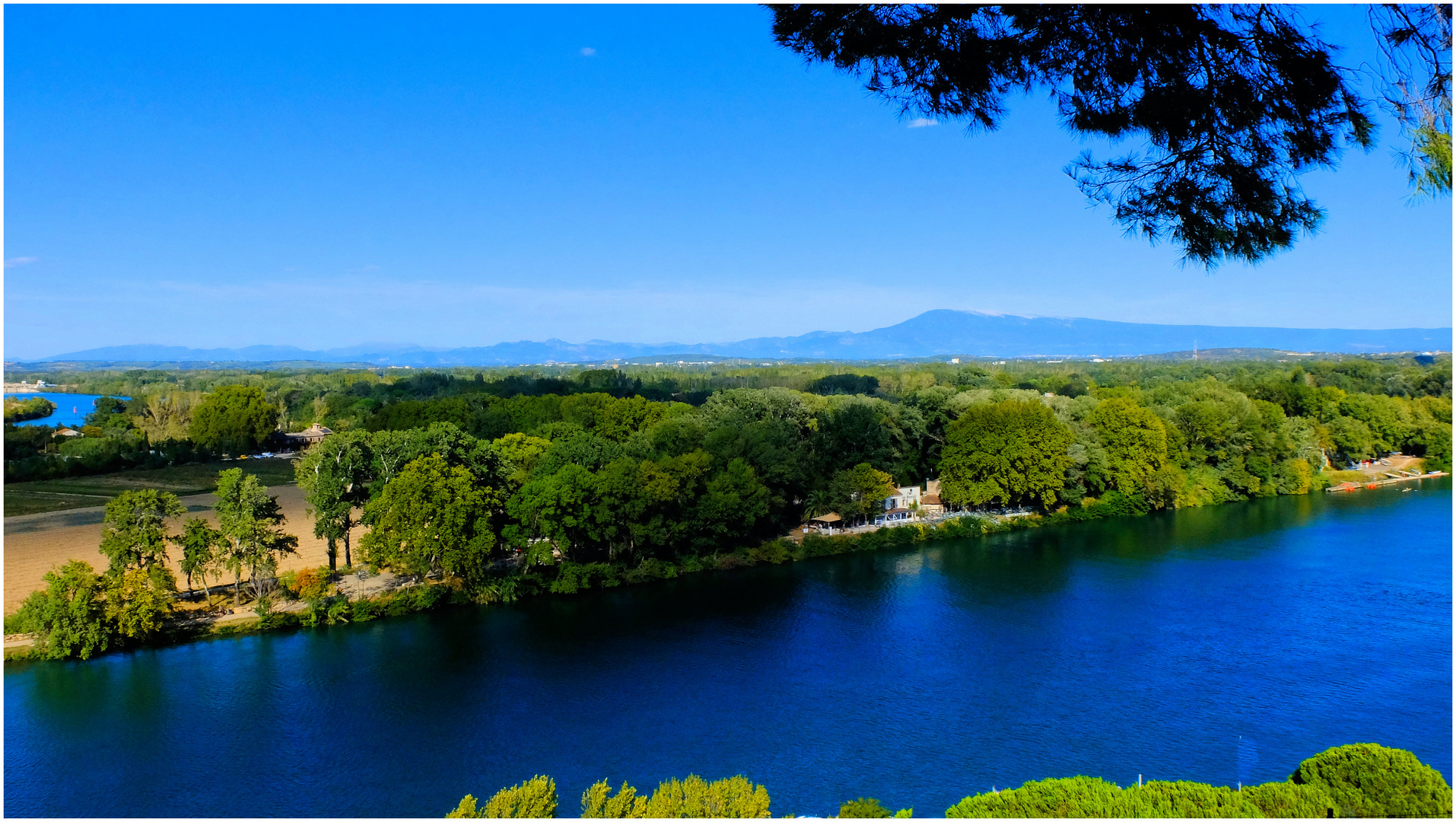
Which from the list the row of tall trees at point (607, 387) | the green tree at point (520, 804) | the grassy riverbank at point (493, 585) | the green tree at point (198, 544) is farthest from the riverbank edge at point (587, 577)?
the row of tall trees at point (607, 387)

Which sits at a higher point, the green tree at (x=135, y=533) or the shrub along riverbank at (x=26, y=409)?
the shrub along riverbank at (x=26, y=409)

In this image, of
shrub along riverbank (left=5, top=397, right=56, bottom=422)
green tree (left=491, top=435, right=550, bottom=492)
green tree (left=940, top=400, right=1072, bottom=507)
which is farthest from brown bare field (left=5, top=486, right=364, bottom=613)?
green tree (left=940, top=400, right=1072, bottom=507)

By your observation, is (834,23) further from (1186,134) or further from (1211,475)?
(1211,475)

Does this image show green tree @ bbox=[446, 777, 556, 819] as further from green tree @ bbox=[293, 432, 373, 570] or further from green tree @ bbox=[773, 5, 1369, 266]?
green tree @ bbox=[293, 432, 373, 570]

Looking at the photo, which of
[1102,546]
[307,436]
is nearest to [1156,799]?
[1102,546]

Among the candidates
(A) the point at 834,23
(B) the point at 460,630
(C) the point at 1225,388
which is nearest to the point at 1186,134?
(A) the point at 834,23

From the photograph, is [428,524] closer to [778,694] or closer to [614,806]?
[778,694]

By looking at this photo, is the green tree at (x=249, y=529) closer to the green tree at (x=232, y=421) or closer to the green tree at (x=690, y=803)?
the green tree at (x=690, y=803)
